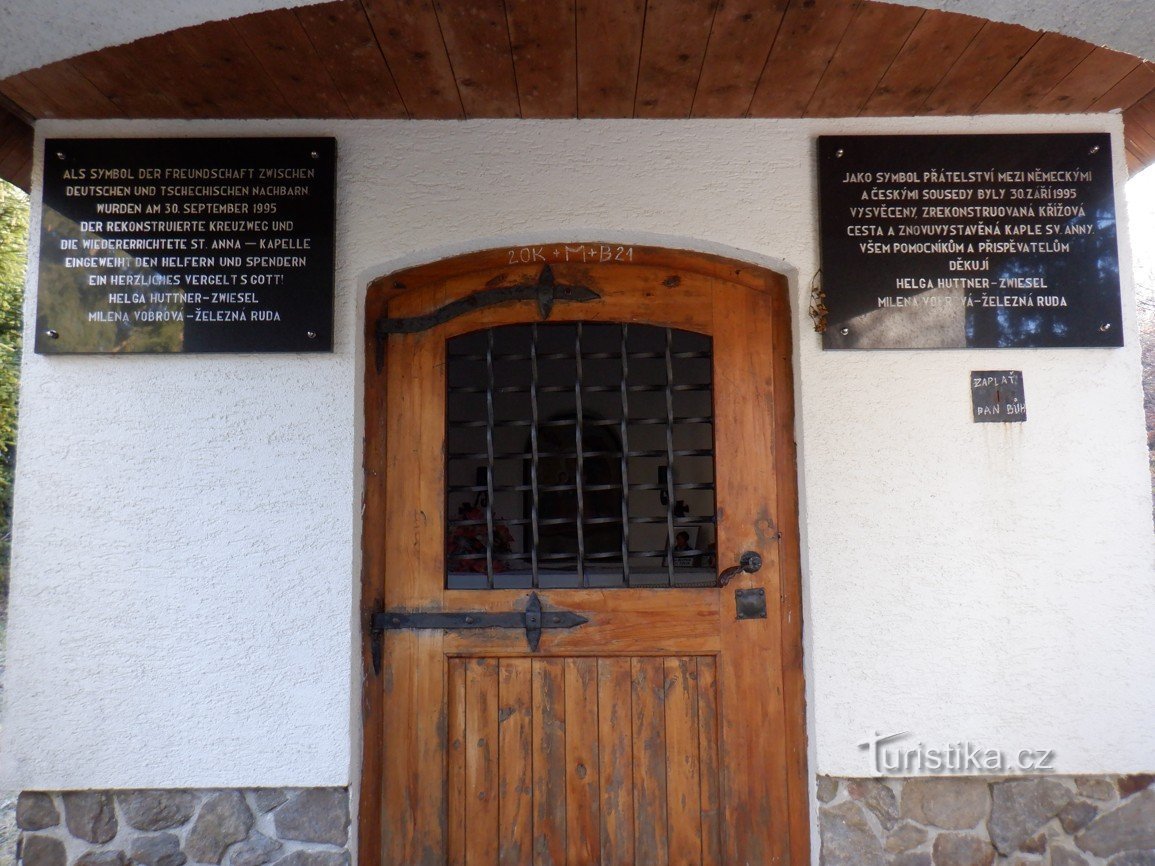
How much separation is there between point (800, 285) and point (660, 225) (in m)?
0.52

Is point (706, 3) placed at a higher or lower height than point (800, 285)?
higher

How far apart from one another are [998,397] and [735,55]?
1399 mm

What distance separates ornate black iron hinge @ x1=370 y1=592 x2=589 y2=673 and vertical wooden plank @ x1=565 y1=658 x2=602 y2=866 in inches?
5.7

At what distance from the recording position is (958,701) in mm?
2557

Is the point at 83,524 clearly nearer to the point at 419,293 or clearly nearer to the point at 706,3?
the point at 419,293

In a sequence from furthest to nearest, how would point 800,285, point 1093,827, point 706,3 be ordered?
point 800,285, point 1093,827, point 706,3

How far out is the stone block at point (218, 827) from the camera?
8.23 ft

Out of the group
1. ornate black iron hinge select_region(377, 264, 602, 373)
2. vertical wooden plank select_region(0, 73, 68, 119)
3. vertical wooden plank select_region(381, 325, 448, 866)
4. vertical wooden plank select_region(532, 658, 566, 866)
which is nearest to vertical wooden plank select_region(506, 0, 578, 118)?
ornate black iron hinge select_region(377, 264, 602, 373)

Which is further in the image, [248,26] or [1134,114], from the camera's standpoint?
[1134,114]

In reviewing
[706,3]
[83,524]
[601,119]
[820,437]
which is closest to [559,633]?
[820,437]

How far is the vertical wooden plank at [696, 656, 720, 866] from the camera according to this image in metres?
2.65

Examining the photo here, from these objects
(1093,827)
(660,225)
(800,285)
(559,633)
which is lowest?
(1093,827)

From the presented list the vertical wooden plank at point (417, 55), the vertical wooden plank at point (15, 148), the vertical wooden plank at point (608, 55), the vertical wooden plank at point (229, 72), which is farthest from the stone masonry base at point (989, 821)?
the vertical wooden plank at point (15, 148)

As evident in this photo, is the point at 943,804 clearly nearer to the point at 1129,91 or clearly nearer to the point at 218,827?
the point at 218,827
